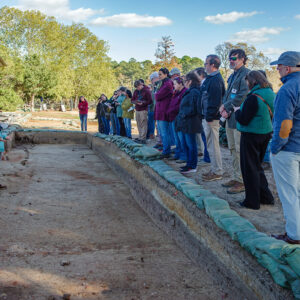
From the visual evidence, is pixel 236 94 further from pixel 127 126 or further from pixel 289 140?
pixel 127 126

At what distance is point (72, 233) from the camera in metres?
4.57

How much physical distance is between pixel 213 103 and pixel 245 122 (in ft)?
4.40

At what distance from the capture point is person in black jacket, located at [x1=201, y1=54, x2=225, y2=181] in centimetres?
496

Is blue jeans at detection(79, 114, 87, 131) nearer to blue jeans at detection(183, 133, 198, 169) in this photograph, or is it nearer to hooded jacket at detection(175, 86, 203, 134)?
hooded jacket at detection(175, 86, 203, 134)

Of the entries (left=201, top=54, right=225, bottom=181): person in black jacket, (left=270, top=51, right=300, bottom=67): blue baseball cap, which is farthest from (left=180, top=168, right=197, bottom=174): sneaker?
(left=270, top=51, right=300, bottom=67): blue baseball cap

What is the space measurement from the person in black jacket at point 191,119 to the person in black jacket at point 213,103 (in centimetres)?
34

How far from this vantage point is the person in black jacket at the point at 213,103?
4957 mm

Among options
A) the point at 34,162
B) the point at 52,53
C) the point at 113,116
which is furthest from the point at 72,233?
the point at 52,53

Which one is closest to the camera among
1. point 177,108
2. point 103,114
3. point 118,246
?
point 118,246

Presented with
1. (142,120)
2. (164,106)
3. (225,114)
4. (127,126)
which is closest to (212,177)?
(225,114)

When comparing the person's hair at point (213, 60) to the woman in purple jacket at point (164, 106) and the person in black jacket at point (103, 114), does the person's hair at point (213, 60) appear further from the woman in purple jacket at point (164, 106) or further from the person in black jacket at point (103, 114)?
the person in black jacket at point (103, 114)

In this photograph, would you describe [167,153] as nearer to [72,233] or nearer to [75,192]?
[75,192]

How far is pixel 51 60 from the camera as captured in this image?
122ft

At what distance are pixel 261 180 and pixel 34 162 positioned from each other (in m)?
7.52
